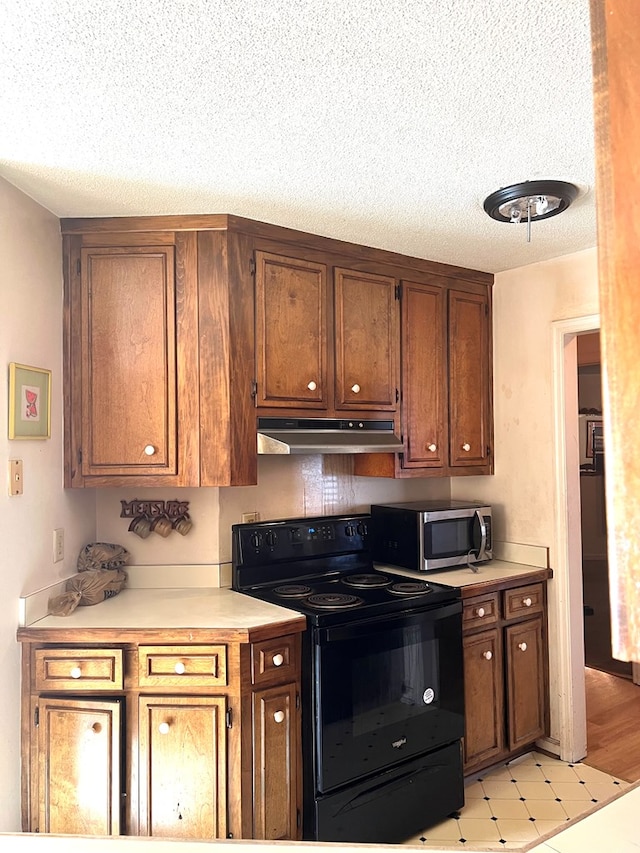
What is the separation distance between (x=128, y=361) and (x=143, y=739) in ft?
4.40

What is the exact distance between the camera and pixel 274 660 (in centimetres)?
215

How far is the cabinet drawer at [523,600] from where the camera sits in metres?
2.90

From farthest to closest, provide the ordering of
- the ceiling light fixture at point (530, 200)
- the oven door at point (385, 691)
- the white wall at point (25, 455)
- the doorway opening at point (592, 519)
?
1. the doorway opening at point (592, 519)
2. the oven door at point (385, 691)
3. the ceiling light fixture at point (530, 200)
4. the white wall at point (25, 455)

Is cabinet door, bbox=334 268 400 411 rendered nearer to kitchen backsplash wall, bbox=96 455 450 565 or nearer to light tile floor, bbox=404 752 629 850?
kitchen backsplash wall, bbox=96 455 450 565

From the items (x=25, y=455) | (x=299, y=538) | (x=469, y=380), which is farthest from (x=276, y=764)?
(x=469, y=380)

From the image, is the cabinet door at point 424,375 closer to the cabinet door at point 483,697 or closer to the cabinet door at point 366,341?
the cabinet door at point 366,341

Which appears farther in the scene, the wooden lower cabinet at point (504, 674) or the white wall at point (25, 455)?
the wooden lower cabinet at point (504, 674)

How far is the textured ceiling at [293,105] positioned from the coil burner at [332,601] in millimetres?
1503

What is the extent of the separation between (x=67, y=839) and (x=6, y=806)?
1218 millimetres

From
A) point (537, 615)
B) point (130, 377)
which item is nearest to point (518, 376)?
point (537, 615)

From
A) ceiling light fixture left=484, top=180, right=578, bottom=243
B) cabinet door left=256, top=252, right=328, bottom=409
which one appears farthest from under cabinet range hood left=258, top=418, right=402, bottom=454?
ceiling light fixture left=484, top=180, right=578, bottom=243

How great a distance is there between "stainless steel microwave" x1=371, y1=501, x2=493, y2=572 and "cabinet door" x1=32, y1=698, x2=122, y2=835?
1500mm

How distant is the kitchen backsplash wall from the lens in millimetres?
2691

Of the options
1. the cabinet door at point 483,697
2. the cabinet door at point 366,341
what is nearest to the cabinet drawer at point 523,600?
the cabinet door at point 483,697
